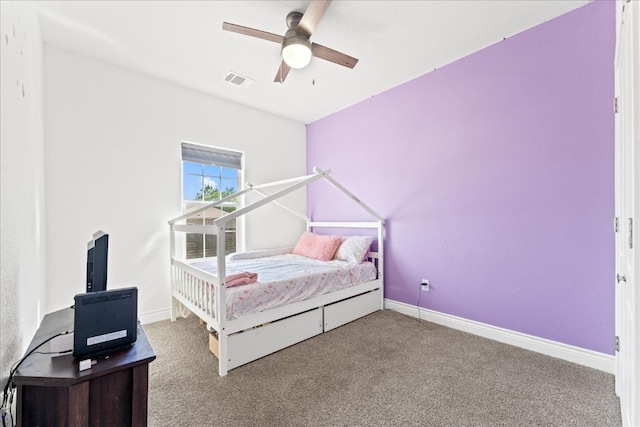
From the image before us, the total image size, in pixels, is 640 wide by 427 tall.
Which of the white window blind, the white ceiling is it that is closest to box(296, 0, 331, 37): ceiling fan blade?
the white ceiling

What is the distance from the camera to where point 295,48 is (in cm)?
189

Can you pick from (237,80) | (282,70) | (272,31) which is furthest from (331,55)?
(237,80)

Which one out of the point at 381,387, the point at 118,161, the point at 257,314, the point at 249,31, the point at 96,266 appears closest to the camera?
the point at 96,266

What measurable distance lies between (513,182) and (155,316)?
3602 millimetres

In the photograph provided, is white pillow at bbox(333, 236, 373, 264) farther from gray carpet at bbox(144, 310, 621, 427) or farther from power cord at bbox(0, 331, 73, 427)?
power cord at bbox(0, 331, 73, 427)

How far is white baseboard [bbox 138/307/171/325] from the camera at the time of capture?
2.82 meters

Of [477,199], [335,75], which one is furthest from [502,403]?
[335,75]

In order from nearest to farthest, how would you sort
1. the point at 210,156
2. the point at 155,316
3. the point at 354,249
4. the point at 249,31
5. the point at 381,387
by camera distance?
1. the point at 381,387
2. the point at 249,31
3. the point at 155,316
4. the point at 354,249
5. the point at 210,156

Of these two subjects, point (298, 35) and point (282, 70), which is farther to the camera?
point (282, 70)

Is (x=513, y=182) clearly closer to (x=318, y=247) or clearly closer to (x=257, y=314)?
(x=318, y=247)

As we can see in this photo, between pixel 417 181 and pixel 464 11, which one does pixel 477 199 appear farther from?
pixel 464 11

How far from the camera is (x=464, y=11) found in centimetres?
203

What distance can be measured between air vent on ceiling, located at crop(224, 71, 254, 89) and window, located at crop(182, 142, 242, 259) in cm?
82

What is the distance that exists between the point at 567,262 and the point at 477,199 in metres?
0.78
